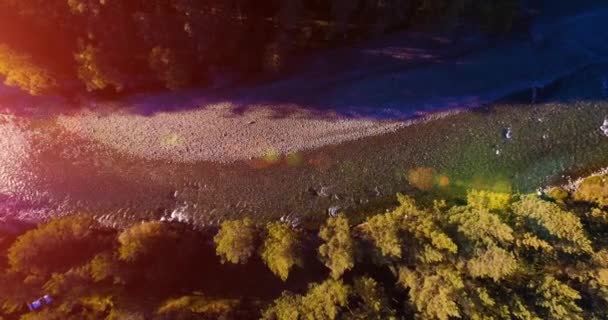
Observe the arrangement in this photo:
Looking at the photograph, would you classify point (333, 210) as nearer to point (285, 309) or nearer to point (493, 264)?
point (285, 309)

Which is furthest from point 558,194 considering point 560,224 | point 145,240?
point 145,240

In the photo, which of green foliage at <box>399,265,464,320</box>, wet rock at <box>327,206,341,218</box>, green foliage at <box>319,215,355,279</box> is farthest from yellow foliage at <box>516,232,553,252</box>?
wet rock at <box>327,206,341,218</box>

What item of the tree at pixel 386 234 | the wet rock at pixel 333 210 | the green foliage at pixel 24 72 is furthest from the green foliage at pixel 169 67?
the tree at pixel 386 234

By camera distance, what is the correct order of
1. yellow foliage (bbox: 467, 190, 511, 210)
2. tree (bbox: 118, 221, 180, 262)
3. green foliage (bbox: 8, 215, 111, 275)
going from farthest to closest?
yellow foliage (bbox: 467, 190, 511, 210) < tree (bbox: 118, 221, 180, 262) < green foliage (bbox: 8, 215, 111, 275)

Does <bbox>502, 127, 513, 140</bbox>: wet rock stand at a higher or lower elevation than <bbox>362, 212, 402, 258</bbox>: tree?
higher

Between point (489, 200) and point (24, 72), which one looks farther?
point (489, 200)

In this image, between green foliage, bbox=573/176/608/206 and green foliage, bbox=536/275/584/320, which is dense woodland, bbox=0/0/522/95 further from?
green foliage, bbox=536/275/584/320

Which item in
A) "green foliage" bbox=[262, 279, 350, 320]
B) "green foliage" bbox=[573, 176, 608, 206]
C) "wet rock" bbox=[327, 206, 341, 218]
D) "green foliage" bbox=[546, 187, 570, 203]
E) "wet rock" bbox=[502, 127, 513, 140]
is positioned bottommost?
"green foliage" bbox=[262, 279, 350, 320]
